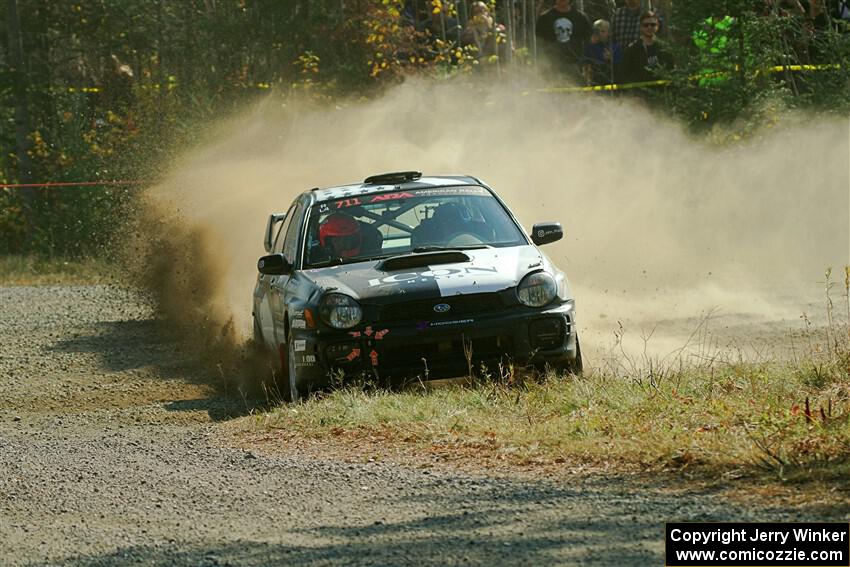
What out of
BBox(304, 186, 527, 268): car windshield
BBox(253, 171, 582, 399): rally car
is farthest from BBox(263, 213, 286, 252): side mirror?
BBox(253, 171, 582, 399): rally car

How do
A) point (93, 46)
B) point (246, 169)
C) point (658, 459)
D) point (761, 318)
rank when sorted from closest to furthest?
1. point (658, 459)
2. point (761, 318)
3. point (246, 169)
4. point (93, 46)

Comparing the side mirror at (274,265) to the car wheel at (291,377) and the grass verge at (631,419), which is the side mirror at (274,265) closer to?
the car wheel at (291,377)

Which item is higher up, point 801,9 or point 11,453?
point 801,9

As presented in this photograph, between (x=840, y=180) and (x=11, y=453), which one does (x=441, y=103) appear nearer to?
(x=840, y=180)

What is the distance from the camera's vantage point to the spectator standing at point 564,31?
24.4 m

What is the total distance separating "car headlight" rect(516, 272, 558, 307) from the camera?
10.3m

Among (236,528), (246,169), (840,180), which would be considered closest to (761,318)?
(840,180)

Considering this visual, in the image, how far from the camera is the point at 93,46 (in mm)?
28594

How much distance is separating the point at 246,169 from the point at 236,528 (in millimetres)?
12626

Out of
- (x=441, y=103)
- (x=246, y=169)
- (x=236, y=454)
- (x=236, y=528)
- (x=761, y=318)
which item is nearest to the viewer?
(x=236, y=528)

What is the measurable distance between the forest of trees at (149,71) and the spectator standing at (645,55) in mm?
1672

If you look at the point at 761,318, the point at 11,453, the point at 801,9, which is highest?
the point at 801,9

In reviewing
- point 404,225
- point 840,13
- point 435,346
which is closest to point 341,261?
point 404,225

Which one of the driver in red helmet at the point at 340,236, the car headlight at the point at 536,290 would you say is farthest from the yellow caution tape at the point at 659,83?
the car headlight at the point at 536,290
